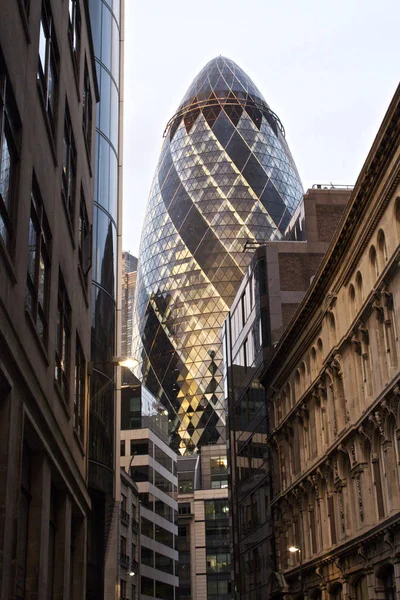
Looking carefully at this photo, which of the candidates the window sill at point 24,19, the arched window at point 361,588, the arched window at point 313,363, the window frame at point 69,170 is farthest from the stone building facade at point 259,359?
the window sill at point 24,19

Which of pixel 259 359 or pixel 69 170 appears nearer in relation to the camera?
pixel 69 170

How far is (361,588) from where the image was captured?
117ft

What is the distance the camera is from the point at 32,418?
17.7 meters

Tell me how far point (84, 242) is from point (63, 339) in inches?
250

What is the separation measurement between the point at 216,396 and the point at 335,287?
10777 cm

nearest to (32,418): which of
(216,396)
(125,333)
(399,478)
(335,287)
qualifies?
(399,478)

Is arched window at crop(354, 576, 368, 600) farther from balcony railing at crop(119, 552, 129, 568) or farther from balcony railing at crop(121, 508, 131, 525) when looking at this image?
balcony railing at crop(121, 508, 131, 525)

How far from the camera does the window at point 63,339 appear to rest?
23.6 meters

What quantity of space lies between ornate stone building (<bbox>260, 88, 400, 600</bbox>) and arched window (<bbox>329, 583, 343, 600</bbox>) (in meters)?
0.05

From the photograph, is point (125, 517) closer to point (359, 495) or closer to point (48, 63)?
point (359, 495)

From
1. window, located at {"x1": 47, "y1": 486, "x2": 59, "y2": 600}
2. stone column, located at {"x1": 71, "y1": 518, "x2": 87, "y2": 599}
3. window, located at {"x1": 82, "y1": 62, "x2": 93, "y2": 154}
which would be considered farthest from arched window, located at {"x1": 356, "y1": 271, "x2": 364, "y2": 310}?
window, located at {"x1": 47, "y1": 486, "x2": 59, "y2": 600}

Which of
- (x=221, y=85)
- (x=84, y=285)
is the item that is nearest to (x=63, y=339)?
(x=84, y=285)

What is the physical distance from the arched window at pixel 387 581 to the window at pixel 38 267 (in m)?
17.6

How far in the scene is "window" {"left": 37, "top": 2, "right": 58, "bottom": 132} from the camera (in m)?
20.3
